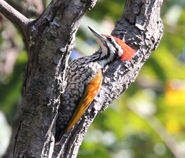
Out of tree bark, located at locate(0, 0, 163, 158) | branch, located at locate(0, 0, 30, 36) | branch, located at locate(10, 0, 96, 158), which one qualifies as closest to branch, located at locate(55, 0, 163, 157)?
tree bark, located at locate(0, 0, 163, 158)

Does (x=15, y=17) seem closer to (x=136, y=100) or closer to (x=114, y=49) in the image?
(x=114, y=49)

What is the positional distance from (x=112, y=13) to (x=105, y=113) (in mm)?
2255

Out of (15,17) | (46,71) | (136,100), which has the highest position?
(136,100)

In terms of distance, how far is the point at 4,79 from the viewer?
6.44 metres

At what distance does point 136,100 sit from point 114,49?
5531 millimetres

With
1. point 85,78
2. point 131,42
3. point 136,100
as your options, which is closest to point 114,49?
point 131,42

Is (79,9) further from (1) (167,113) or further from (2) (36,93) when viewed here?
(1) (167,113)

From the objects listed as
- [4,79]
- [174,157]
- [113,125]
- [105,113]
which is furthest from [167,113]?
[4,79]

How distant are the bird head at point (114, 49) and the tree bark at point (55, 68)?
0.25 ft

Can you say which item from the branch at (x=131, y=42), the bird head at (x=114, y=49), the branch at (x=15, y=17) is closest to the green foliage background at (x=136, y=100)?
the bird head at (x=114, y=49)

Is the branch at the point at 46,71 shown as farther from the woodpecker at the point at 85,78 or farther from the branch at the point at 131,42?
the branch at the point at 131,42

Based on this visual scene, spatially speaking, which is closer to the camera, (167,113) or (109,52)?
(109,52)

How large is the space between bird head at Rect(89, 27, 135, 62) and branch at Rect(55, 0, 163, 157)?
0.23 feet

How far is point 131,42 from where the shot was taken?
370cm
